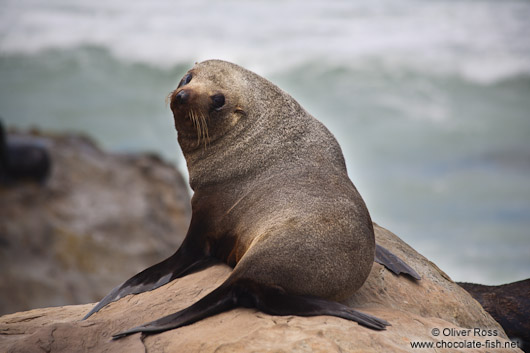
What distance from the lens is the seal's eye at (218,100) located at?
496cm

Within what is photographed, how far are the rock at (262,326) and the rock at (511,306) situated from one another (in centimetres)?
77

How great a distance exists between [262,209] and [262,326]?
994 mm

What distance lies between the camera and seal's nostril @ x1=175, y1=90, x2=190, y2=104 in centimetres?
483

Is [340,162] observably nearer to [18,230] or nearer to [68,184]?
[18,230]

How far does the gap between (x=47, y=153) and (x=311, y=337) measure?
11737 mm

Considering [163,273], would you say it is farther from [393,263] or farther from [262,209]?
[393,263]

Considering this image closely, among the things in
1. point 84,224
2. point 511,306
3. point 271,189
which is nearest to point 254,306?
point 271,189

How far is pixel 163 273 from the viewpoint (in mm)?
4863

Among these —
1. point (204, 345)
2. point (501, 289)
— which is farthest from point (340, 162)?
point (501, 289)

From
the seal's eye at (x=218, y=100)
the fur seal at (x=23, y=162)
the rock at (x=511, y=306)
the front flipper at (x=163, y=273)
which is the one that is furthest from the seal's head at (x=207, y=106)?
the fur seal at (x=23, y=162)

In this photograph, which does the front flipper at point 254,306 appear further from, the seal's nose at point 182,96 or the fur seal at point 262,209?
the seal's nose at point 182,96

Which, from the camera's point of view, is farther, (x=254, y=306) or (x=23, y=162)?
(x=23, y=162)

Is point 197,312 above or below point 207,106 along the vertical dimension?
below

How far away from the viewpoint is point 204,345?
3.55 m
